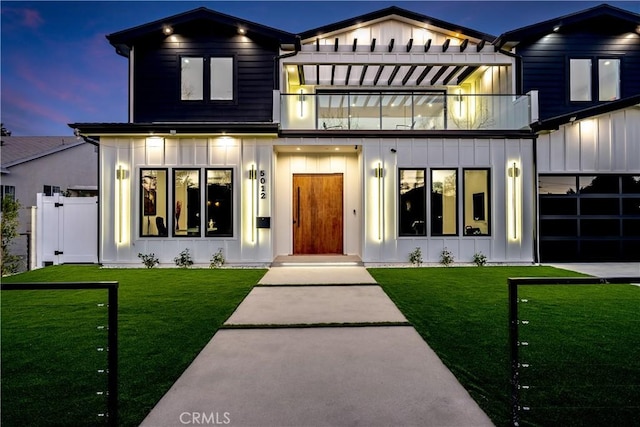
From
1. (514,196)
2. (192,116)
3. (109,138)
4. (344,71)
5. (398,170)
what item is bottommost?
(514,196)

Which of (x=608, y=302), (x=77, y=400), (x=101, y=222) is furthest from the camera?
A: (x=101, y=222)

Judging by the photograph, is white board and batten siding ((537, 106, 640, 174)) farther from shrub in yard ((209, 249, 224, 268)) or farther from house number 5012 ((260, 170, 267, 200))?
shrub in yard ((209, 249, 224, 268))

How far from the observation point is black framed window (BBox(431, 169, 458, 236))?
10.1 m

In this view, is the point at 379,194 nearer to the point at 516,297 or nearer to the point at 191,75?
the point at 191,75

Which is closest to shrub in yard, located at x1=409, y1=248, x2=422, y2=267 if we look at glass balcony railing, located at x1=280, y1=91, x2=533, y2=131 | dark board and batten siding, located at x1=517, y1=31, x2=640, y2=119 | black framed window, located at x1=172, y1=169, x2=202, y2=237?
glass balcony railing, located at x1=280, y1=91, x2=533, y2=131

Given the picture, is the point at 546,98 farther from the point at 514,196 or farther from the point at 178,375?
the point at 178,375

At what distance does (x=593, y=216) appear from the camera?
10453 millimetres

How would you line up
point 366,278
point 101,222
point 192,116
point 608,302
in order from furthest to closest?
point 192,116 < point 101,222 < point 366,278 < point 608,302

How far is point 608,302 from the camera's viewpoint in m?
5.88

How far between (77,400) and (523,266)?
1008cm

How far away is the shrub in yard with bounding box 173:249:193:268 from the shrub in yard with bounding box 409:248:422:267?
19.1 feet

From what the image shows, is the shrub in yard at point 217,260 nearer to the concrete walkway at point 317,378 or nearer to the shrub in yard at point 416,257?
the concrete walkway at point 317,378

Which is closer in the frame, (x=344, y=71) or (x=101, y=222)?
(x=101, y=222)

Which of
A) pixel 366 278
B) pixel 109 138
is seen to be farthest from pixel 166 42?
pixel 366 278
